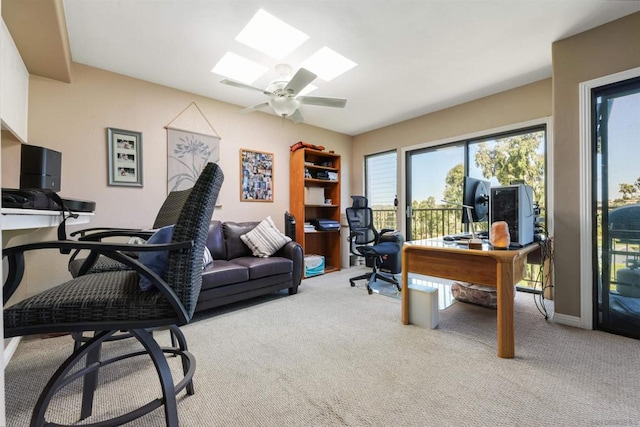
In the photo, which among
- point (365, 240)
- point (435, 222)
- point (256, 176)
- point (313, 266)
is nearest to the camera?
point (365, 240)

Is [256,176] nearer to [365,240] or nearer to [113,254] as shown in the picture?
[365,240]

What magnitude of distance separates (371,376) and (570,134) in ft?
8.61

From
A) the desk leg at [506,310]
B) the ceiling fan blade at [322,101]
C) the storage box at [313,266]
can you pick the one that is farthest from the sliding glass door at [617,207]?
the storage box at [313,266]

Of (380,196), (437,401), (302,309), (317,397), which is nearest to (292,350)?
(317,397)

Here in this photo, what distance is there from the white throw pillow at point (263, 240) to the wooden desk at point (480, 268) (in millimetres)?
1639

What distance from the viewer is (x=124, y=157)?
9.44 feet

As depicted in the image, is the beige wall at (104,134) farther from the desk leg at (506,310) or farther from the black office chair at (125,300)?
the desk leg at (506,310)

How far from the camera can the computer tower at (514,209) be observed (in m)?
2.18

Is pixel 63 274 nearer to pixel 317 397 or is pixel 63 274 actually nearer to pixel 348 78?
pixel 317 397

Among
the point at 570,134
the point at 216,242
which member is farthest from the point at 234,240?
the point at 570,134

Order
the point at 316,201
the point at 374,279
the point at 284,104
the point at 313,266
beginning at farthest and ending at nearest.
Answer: the point at 316,201, the point at 313,266, the point at 374,279, the point at 284,104

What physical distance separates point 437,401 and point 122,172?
3.41 m

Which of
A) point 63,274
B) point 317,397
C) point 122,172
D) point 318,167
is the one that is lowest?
point 317,397

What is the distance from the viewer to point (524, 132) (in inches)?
129
